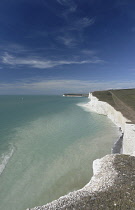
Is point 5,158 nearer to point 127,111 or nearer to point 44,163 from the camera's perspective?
point 44,163

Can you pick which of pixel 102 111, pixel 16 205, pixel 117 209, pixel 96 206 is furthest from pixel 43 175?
pixel 102 111

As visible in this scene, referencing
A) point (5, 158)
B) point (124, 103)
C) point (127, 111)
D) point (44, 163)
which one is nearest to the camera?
point (44, 163)

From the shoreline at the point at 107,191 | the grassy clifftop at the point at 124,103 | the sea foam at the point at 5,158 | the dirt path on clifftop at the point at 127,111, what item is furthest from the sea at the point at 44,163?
the grassy clifftop at the point at 124,103

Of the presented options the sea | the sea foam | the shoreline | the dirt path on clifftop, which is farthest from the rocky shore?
the dirt path on clifftop

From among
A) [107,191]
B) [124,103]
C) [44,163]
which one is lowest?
[44,163]

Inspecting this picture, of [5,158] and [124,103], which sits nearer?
[5,158]

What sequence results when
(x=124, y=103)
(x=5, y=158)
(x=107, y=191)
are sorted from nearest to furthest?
(x=107, y=191)
(x=5, y=158)
(x=124, y=103)

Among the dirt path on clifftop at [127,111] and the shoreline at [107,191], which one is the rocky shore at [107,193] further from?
the dirt path on clifftop at [127,111]

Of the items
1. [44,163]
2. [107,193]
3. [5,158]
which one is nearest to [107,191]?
[107,193]

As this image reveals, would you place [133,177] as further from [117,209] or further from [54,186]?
[54,186]

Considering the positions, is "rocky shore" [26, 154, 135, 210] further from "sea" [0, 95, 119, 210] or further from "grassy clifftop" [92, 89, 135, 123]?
"grassy clifftop" [92, 89, 135, 123]

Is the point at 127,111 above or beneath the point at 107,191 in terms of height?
above
